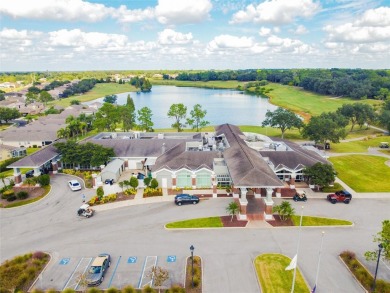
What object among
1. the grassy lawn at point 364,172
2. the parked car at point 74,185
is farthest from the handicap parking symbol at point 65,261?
the grassy lawn at point 364,172

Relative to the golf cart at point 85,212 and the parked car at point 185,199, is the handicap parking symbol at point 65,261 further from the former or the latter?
the parked car at point 185,199

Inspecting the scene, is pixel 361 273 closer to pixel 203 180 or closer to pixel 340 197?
pixel 340 197

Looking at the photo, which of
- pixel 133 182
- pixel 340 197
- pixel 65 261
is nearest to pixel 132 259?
pixel 65 261

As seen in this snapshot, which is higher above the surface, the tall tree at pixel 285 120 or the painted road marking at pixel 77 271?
the tall tree at pixel 285 120

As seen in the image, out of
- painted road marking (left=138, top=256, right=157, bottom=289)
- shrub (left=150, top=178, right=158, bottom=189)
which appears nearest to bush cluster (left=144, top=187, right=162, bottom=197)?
shrub (left=150, top=178, right=158, bottom=189)

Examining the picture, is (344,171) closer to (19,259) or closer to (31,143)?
(19,259)

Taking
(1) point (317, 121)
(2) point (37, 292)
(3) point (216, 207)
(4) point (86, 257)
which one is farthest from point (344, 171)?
(2) point (37, 292)

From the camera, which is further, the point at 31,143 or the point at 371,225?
the point at 31,143
